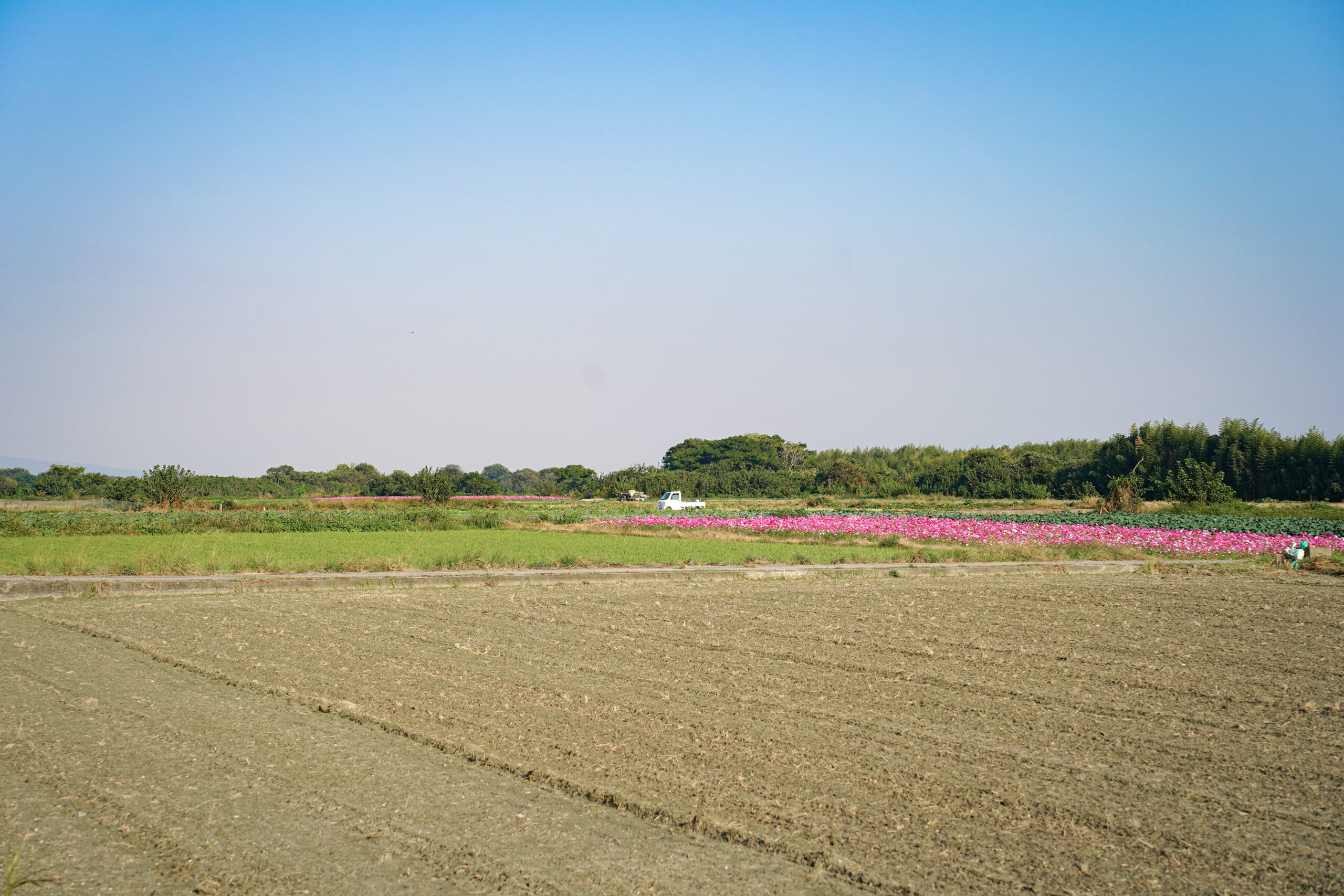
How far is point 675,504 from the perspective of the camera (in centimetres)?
4344

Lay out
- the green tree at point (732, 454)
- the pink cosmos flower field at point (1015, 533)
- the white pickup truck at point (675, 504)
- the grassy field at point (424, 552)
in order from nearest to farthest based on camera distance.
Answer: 1. the grassy field at point (424, 552)
2. the pink cosmos flower field at point (1015, 533)
3. the white pickup truck at point (675, 504)
4. the green tree at point (732, 454)

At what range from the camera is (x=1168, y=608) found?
12.2m

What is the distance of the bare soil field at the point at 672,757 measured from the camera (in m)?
3.90

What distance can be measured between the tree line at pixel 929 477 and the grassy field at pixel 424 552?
1737 cm

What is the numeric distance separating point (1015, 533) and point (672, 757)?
2046 cm

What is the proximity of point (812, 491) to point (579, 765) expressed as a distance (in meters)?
71.8

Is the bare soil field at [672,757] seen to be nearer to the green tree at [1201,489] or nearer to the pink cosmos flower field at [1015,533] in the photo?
the pink cosmos flower field at [1015,533]

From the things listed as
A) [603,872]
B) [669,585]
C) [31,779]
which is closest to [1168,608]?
[669,585]

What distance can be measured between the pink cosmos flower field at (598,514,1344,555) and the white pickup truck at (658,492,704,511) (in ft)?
36.8

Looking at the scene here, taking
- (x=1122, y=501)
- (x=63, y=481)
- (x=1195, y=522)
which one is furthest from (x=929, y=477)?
(x=63, y=481)

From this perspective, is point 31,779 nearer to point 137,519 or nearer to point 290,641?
point 290,641

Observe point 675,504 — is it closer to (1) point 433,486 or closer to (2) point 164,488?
(1) point 433,486

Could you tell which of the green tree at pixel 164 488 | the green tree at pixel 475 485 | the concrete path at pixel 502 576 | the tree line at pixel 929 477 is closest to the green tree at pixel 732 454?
the tree line at pixel 929 477

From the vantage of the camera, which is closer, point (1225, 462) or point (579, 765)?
point (579, 765)
